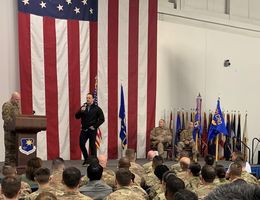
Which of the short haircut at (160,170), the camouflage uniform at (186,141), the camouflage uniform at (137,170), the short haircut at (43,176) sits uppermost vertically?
the short haircut at (43,176)

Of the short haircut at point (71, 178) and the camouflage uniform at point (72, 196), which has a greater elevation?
the short haircut at point (71, 178)

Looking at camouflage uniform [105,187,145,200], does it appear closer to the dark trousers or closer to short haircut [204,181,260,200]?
short haircut [204,181,260,200]

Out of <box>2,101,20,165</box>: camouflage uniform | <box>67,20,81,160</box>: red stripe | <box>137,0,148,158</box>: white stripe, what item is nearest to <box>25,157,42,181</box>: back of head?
<box>2,101,20,165</box>: camouflage uniform

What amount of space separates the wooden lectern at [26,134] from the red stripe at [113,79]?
→ 11.2 feet

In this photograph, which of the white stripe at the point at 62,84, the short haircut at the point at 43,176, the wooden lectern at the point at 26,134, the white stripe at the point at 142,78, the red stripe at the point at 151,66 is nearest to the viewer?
the short haircut at the point at 43,176

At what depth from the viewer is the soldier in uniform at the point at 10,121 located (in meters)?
6.53

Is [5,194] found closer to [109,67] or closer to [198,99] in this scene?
[109,67]

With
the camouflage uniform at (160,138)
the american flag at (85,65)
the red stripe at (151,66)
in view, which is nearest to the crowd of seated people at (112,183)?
the american flag at (85,65)

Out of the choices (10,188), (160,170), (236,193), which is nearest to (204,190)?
(160,170)

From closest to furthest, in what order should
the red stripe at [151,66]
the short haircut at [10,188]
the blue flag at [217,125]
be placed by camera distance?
1. the short haircut at [10,188]
2. the red stripe at [151,66]
3. the blue flag at [217,125]

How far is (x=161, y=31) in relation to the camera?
10844 mm

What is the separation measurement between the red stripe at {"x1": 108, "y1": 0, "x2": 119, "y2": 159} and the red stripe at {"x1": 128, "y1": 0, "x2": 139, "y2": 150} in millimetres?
383

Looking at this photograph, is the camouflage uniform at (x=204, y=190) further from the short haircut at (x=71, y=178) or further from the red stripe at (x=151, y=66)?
the red stripe at (x=151, y=66)

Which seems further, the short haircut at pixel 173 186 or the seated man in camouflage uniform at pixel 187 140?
the seated man in camouflage uniform at pixel 187 140
